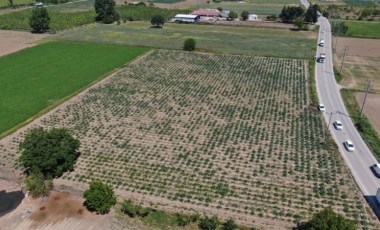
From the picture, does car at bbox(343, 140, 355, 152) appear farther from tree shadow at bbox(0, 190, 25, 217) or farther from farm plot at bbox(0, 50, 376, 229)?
tree shadow at bbox(0, 190, 25, 217)

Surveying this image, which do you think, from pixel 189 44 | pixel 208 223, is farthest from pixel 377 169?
pixel 189 44

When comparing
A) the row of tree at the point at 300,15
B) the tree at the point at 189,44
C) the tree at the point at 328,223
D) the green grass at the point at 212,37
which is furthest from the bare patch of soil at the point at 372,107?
the row of tree at the point at 300,15

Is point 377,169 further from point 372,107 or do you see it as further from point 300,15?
point 300,15

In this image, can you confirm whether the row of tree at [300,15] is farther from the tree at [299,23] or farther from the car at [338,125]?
the car at [338,125]

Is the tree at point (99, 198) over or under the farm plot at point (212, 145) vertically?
over

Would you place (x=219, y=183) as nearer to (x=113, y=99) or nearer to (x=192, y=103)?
(x=192, y=103)

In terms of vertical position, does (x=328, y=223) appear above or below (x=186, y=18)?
above
